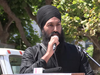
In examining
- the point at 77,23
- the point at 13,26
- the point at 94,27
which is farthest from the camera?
the point at 13,26

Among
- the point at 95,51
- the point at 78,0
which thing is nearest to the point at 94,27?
the point at 78,0

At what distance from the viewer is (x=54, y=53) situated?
7.43ft

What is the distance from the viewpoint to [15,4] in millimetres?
11352

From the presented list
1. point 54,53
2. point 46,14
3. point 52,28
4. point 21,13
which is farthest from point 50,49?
point 21,13

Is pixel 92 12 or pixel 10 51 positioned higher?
pixel 92 12

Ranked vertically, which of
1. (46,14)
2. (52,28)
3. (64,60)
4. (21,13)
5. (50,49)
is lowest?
(64,60)

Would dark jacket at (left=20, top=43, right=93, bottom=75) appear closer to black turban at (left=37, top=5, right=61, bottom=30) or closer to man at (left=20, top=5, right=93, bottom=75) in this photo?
man at (left=20, top=5, right=93, bottom=75)

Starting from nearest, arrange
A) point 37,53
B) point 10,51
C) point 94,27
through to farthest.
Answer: point 37,53, point 10,51, point 94,27

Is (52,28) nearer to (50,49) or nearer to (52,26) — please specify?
(52,26)

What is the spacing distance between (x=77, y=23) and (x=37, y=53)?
23.5 ft

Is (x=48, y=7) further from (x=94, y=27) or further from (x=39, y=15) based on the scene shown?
(x=94, y=27)

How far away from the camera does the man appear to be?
2295 mm

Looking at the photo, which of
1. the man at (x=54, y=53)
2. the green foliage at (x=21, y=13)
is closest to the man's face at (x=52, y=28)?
the man at (x=54, y=53)

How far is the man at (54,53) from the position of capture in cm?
229
